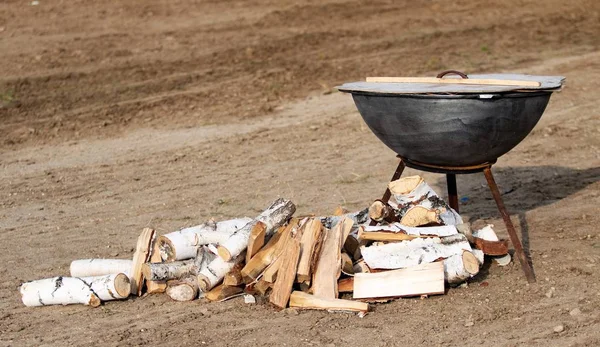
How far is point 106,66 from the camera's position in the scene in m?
10.6

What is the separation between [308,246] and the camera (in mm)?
4891

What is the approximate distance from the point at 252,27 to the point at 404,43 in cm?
221

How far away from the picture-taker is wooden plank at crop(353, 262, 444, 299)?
484cm

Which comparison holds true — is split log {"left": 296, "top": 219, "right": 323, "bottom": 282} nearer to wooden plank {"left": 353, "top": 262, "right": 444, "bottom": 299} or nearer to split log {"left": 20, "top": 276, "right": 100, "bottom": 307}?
wooden plank {"left": 353, "top": 262, "right": 444, "bottom": 299}

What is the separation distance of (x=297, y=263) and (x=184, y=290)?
0.70 meters

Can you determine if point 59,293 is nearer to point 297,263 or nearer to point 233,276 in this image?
point 233,276

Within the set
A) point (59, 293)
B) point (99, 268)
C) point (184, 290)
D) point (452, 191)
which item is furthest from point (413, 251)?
point (59, 293)

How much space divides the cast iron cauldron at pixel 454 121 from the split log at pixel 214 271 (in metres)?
1.20

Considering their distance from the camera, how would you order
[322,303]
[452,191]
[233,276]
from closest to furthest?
[322,303], [233,276], [452,191]

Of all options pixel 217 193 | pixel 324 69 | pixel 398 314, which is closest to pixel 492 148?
pixel 398 314

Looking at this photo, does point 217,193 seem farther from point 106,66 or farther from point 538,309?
point 106,66

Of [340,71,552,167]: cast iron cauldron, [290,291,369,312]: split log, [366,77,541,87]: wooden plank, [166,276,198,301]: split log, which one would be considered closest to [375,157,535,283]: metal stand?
[340,71,552,167]: cast iron cauldron

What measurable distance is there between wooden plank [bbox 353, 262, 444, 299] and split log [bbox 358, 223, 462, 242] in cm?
25

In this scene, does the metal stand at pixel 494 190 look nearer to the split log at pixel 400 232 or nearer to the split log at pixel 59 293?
the split log at pixel 400 232
